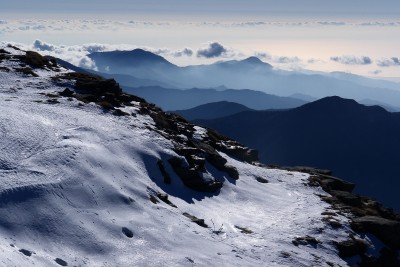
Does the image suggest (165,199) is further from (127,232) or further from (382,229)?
(382,229)

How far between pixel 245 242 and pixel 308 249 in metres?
5.86

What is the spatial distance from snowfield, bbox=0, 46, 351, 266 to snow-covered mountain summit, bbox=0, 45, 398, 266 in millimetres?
99

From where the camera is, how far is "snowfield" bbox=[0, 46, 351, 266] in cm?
2662

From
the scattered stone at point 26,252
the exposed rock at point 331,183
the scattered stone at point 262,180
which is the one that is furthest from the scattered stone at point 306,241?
the scattered stone at point 26,252

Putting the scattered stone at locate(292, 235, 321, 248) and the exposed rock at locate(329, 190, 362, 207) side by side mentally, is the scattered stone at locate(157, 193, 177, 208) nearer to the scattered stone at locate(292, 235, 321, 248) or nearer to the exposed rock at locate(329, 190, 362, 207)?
the scattered stone at locate(292, 235, 321, 248)

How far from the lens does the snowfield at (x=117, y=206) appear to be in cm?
2662

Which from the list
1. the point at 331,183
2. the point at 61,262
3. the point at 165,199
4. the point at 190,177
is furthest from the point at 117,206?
the point at 331,183

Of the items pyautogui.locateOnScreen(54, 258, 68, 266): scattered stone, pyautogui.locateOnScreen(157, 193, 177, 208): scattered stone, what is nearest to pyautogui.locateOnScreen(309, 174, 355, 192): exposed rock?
pyautogui.locateOnScreen(157, 193, 177, 208): scattered stone

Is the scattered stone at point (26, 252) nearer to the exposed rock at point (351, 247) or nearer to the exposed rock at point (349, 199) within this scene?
the exposed rock at point (351, 247)

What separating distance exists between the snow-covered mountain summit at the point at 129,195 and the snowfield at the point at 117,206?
3.9 inches

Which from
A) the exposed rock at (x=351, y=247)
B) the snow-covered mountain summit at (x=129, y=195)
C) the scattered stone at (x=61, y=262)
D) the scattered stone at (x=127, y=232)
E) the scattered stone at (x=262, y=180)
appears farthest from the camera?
the scattered stone at (x=262, y=180)

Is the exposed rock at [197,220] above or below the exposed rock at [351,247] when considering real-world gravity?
above

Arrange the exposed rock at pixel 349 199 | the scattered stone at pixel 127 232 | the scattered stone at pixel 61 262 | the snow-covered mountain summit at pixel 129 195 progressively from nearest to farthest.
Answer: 1. the scattered stone at pixel 61 262
2. the snow-covered mountain summit at pixel 129 195
3. the scattered stone at pixel 127 232
4. the exposed rock at pixel 349 199

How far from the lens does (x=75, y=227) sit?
90.7ft
